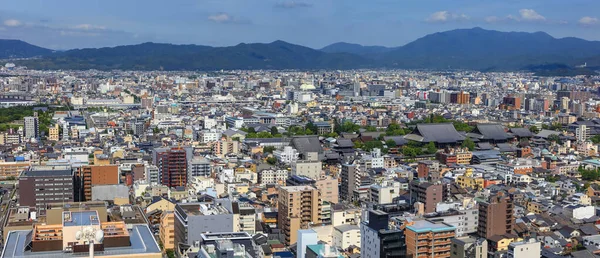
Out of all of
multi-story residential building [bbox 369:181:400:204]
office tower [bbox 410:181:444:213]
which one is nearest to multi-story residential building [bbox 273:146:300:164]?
multi-story residential building [bbox 369:181:400:204]

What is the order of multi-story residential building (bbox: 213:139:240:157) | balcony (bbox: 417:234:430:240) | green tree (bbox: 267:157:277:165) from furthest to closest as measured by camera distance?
multi-story residential building (bbox: 213:139:240:157) < green tree (bbox: 267:157:277:165) < balcony (bbox: 417:234:430:240)

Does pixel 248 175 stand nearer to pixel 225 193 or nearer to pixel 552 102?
pixel 225 193

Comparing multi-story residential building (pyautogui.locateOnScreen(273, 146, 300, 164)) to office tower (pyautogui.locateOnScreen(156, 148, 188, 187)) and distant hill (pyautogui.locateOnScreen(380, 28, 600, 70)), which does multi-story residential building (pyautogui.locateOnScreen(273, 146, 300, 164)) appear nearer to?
office tower (pyautogui.locateOnScreen(156, 148, 188, 187))

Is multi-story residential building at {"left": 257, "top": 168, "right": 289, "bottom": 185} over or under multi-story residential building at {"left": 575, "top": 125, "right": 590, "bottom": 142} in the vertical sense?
under

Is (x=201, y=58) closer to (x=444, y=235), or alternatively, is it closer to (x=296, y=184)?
(x=296, y=184)

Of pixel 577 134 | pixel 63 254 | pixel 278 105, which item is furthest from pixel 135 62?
pixel 63 254

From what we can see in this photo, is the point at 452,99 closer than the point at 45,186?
No
